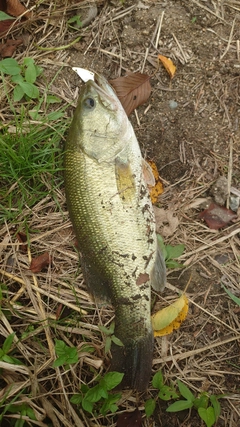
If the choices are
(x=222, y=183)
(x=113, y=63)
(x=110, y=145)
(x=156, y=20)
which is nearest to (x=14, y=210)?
(x=110, y=145)

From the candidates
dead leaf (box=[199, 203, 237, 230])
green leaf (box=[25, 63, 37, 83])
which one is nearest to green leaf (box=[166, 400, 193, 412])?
dead leaf (box=[199, 203, 237, 230])

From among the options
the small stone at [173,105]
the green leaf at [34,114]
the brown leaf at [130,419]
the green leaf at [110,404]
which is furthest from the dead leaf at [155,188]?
the brown leaf at [130,419]

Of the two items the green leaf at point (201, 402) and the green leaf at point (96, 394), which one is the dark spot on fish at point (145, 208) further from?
the green leaf at point (201, 402)

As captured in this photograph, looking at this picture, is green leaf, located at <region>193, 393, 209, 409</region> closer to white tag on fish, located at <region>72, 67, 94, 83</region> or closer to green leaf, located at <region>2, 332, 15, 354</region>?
green leaf, located at <region>2, 332, 15, 354</region>

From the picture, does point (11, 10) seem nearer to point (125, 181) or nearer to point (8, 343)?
point (125, 181)

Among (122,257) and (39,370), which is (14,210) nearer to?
(122,257)

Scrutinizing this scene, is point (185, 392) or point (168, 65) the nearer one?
point (185, 392)

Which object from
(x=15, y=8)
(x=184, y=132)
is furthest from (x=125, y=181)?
(x=15, y=8)

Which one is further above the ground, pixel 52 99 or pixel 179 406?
pixel 52 99
